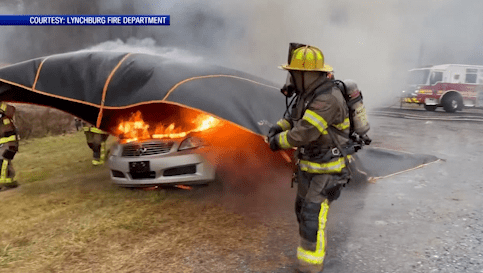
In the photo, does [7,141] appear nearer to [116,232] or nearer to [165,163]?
[165,163]

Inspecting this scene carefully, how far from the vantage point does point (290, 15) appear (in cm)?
1217

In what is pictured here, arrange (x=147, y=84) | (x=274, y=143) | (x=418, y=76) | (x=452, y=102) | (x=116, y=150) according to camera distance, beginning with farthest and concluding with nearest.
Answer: (x=418, y=76) < (x=452, y=102) < (x=116, y=150) < (x=147, y=84) < (x=274, y=143)

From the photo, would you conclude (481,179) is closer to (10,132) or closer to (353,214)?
(353,214)

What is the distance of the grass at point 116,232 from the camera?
3.35 metres

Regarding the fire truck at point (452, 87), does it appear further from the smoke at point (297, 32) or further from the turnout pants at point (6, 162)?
the turnout pants at point (6, 162)

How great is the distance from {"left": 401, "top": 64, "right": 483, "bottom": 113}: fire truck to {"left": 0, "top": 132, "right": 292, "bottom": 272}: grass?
16.6 metres

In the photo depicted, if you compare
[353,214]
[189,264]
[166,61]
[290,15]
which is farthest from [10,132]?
[290,15]

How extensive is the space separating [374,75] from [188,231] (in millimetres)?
9492

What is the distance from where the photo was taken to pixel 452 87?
17906 mm

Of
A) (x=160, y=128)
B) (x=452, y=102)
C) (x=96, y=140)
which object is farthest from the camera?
(x=452, y=102)

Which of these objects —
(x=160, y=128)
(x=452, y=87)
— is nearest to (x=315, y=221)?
(x=160, y=128)

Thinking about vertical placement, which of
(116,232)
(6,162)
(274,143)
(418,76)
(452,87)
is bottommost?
(116,232)

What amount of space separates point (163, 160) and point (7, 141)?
2807 millimetres

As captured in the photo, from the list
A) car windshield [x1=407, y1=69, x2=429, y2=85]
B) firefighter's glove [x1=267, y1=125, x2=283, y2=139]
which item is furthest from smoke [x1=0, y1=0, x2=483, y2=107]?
firefighter's glove [x1=267, y1=125, x2=283, y2=139]
